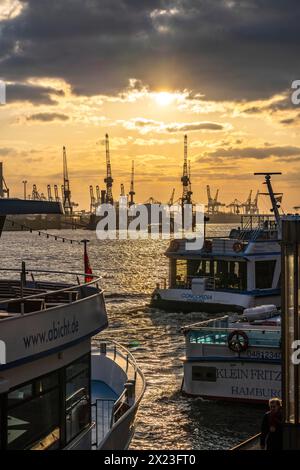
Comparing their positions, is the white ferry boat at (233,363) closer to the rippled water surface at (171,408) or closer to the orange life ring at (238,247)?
the rippled water surface at (171,408)

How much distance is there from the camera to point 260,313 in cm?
2773

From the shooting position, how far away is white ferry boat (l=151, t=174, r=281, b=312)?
44.2 m

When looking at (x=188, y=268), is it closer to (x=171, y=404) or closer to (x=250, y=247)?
(x=250, y=247)

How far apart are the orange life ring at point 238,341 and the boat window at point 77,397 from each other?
10.0 m

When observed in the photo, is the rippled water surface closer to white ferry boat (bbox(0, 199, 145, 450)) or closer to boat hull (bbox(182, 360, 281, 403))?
boat hull (bbox(182, 360, 281, 403))

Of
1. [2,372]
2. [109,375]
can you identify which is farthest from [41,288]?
[2,372]

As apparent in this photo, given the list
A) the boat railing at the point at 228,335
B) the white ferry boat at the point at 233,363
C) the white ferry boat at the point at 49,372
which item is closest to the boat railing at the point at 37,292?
the white ferry boat at the point at 49,372

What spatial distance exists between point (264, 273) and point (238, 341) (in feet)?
74.5

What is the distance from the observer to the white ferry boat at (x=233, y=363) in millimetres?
23078

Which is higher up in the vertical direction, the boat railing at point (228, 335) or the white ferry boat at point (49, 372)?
the white ferry boat at point (49, 372)

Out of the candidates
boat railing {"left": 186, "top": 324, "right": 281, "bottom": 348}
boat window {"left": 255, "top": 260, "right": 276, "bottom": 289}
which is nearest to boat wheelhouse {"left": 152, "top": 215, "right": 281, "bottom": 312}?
boat window {"left": 255, "top": 260, "right": 276, "bottom": 289}
